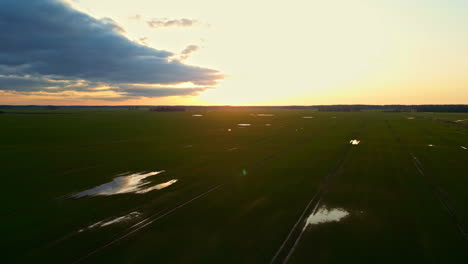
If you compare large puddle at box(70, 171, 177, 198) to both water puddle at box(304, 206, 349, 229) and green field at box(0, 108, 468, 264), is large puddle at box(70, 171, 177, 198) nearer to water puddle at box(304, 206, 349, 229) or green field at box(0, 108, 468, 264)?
green field at box(0, 108, 468, 264)

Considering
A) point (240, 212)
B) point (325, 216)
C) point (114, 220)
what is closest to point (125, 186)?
point (114, 220)

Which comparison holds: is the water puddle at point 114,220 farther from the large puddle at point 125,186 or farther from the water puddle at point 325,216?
the water puddle at point 325,216

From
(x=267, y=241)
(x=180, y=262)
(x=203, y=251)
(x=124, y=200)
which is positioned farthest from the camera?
(x=124, y=200)

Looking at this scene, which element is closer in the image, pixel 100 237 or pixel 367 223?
pixel 100 237

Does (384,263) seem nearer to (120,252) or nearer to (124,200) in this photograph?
(120,252)

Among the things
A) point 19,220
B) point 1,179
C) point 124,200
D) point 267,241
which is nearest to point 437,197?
point 267,241

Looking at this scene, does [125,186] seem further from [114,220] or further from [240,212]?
[240,212]

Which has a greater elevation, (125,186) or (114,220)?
(114,220)
